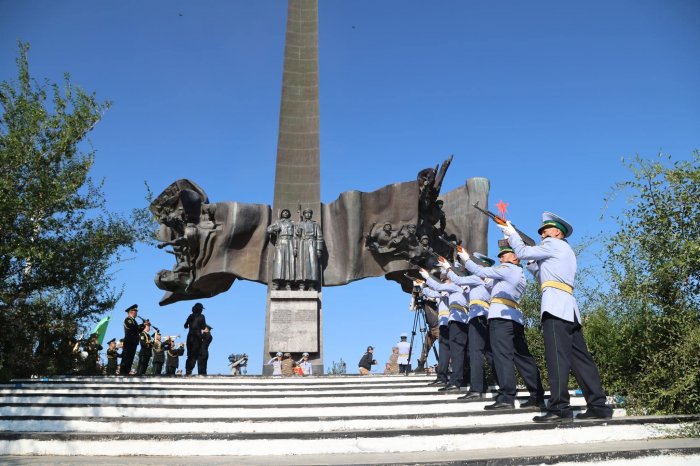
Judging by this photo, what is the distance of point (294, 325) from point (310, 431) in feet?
34.2

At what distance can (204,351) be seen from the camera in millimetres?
14336

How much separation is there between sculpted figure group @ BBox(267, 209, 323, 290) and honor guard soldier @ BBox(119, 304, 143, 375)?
410 centimetres

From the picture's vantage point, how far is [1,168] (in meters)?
12.4

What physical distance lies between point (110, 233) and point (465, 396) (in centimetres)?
1272

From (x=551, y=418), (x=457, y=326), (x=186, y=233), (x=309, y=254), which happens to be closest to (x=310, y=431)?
(x=551, y=418)

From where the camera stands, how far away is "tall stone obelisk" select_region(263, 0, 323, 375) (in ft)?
53.3

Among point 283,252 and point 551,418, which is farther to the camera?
point 283,252

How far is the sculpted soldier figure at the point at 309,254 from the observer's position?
16.5m

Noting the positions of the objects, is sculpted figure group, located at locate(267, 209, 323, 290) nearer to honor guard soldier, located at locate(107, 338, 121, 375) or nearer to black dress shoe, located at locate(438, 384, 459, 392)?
honor guard soldier, located at locate(107, 338, 121, 375)

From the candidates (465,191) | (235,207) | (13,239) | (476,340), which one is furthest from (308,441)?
(465,191)

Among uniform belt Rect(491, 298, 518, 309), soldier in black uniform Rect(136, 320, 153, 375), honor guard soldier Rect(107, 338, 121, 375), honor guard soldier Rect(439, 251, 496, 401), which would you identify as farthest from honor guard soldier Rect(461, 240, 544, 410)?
honor guard soldier Rect(107, 338, 121, 375)

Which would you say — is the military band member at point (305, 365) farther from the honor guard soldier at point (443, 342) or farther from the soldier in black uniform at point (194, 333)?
the honor guard soldier at point (443, 342)

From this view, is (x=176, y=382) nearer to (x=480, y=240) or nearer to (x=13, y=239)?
(x=13, y=239)

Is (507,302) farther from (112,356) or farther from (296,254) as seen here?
(112,356)
